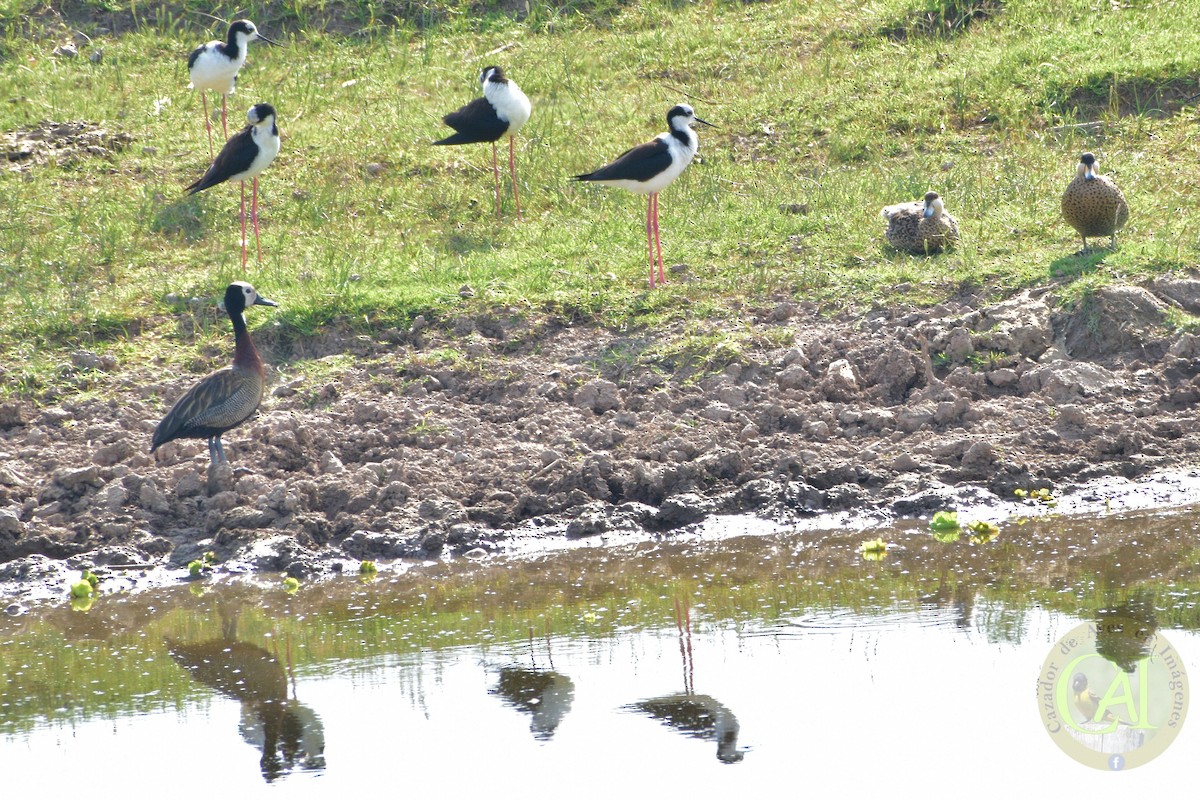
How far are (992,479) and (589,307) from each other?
292cm

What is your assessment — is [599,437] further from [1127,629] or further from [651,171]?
[1127,629]

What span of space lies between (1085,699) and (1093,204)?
4454 mm

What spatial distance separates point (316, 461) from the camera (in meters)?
8.38

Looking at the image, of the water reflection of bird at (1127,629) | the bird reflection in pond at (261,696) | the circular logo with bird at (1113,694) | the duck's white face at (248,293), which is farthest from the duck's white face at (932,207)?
the bird reflection in pond at (261,696)

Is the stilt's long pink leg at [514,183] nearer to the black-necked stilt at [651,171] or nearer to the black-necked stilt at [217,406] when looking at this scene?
the black-necked stilt at [651,171]

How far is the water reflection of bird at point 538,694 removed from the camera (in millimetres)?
5996

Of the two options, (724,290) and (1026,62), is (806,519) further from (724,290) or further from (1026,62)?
(1026,62)

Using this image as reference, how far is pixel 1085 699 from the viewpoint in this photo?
5945 mm

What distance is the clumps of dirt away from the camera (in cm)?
1302

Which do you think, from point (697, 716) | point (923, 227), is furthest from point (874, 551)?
point (923, 227)

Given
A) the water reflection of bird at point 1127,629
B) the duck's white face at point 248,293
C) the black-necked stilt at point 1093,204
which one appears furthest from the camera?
the black-necked stilt at point 1093,204

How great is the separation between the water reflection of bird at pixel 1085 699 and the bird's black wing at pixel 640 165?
5.12m

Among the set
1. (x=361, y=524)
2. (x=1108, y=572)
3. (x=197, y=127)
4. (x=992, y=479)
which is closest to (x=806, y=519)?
(x=992, y=479)

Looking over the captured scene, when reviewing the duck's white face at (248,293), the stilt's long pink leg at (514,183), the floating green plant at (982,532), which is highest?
the stilt's long pink leg at (514,183)
